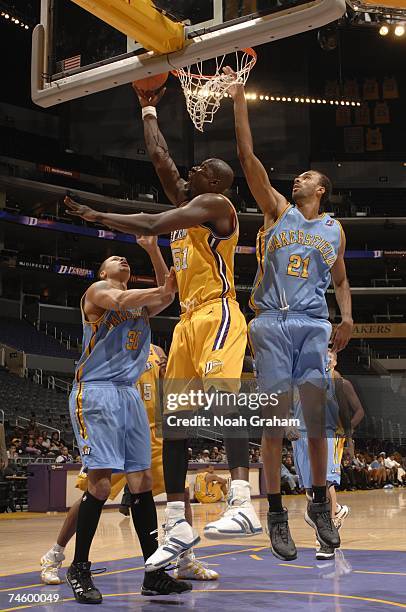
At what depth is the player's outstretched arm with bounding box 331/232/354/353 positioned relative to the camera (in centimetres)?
506

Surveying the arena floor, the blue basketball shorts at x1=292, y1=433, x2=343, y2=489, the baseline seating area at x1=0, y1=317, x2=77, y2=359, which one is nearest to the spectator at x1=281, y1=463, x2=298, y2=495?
the arena floor

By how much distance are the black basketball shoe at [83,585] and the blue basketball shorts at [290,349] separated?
5.87 feet

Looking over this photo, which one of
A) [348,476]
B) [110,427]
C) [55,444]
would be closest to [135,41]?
[110,427]

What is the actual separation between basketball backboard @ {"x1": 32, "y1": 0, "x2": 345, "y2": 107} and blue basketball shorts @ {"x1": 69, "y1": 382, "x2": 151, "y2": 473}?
241 centimetres

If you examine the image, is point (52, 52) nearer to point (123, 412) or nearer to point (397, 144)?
point (123, 412)

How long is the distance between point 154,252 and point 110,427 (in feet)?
4.78

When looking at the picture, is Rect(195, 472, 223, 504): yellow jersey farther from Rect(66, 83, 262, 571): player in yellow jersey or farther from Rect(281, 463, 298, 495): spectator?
Rect(66, 83, 262, 571): player in yellow jersey

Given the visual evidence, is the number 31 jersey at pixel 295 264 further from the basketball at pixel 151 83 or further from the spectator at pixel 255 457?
the spectator at pixel 255 457

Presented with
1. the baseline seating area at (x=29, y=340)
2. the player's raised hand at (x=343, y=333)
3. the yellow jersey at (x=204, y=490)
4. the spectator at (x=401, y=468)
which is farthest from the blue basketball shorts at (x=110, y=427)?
the spectator at (x=401, y=468)

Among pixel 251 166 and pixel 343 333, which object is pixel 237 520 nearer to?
pixel 343 333

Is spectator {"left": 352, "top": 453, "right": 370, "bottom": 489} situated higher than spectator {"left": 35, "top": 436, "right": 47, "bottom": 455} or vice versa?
spectator {"left": 35, "top": 436, "right": 47, "bottom": 455}

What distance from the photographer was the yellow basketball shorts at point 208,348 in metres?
4.55

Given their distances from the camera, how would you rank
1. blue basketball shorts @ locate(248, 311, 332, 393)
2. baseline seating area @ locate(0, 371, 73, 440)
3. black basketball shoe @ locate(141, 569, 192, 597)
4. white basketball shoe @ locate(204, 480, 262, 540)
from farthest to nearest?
baseline seating area @ locate(0, 371, 73, 440)
black basketball shoe @ locate(141, 569, 192, 597)
blue basketball shorts @ locate(248, 311, 332, 393)
white basketball shoe @ locate(204, 480, 262, 540)

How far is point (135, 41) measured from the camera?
5.69m
